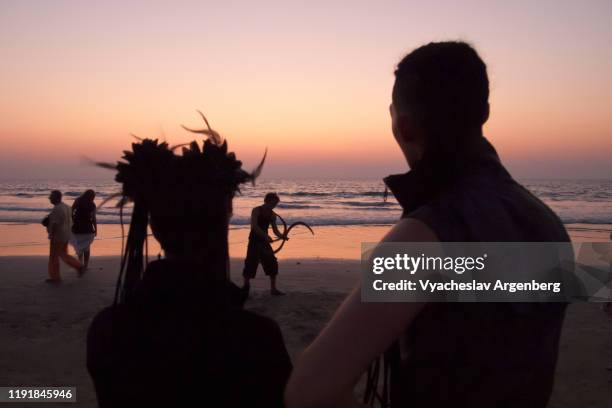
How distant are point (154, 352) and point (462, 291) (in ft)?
3.23

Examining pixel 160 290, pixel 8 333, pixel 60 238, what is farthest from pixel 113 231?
pixel 160 290

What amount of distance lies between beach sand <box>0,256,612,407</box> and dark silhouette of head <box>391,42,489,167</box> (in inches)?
188

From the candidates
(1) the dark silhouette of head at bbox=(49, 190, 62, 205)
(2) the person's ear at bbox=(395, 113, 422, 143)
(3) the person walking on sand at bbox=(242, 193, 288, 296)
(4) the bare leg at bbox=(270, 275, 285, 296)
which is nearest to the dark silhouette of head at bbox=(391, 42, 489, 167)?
(2) the person's ear at bbox=(395, 113, 422, 143)

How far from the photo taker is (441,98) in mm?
1242

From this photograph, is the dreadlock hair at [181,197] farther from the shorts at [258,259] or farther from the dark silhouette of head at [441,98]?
the shorts at [258,259]

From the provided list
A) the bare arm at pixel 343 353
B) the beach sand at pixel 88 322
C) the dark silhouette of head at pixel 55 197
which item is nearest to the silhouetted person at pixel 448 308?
the bare arm at pixel 343 353

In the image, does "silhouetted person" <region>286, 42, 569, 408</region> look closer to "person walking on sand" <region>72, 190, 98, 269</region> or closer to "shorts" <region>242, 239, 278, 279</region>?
"shorts" <region>242, 239, 278, 279</region>

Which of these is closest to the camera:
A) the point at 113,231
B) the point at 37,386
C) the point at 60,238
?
the point at 37,386

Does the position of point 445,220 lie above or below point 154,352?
above

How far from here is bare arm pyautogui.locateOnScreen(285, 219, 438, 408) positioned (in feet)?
3.49

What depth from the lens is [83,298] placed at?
9.12 meters

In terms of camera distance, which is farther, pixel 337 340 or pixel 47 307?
pixel 47 307

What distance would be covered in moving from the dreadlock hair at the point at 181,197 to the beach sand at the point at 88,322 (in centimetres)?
375

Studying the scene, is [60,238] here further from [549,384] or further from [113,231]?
[113,231]
